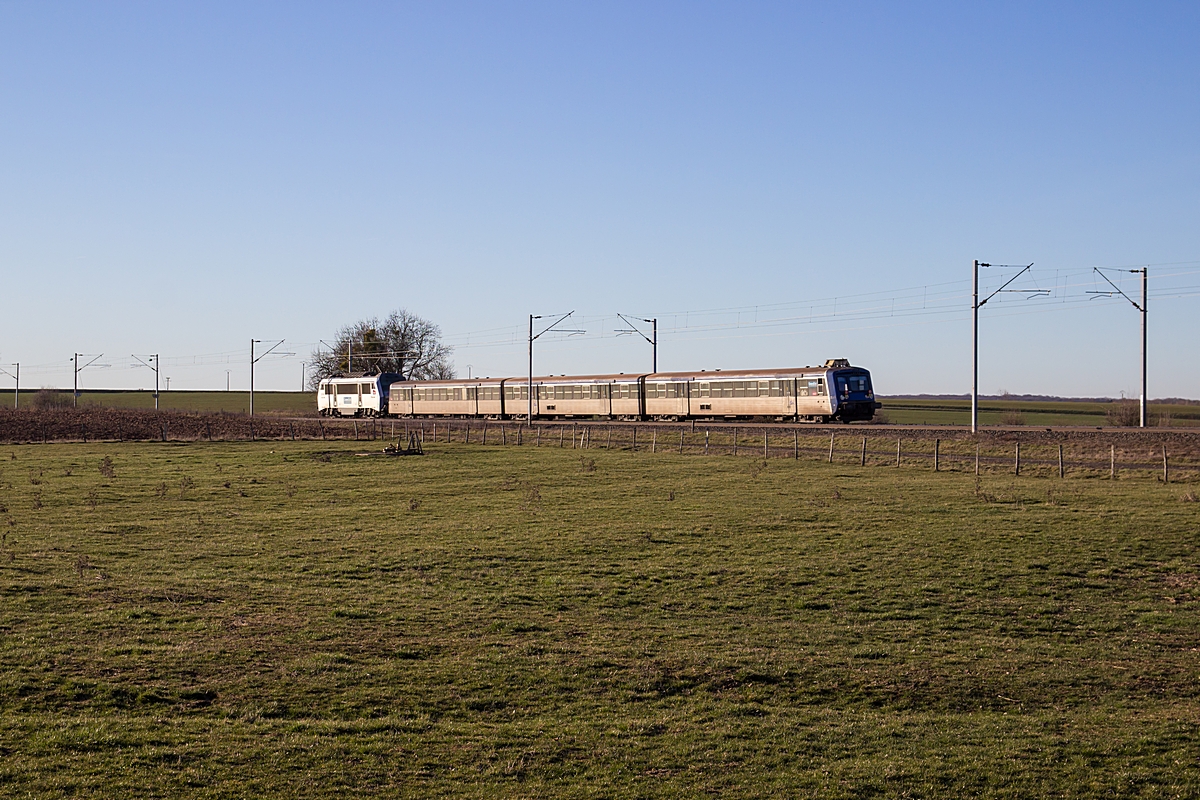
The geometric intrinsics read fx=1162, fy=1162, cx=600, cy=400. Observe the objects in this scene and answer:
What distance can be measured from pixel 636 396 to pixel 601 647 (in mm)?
61902

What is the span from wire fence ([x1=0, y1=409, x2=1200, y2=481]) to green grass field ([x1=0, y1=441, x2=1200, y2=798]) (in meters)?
12.9

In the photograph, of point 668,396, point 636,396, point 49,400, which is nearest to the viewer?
point 668,396

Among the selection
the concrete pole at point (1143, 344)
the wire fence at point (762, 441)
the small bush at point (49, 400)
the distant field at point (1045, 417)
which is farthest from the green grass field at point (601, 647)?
the small bush at point (49, 400)

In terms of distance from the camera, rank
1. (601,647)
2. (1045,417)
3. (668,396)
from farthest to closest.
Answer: (1045,417) → (668,396) → (601,647)

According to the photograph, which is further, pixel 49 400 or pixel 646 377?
pixel 49 400

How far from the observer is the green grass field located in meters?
12.0

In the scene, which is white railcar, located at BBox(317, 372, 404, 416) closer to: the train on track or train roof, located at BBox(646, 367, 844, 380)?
the train on track

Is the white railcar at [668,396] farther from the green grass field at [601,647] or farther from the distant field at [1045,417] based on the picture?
the green grass field at [601,647]

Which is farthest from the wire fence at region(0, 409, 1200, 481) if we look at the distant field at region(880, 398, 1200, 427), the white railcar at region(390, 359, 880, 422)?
the distant field at region(880, 398, 1200, 427)

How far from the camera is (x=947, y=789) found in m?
11.4

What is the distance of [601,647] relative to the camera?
59.0ft

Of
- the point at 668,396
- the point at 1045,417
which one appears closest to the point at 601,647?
the point at 668,396

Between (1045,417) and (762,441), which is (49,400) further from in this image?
(1045,417)

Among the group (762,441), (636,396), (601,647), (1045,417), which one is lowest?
(601,647)
